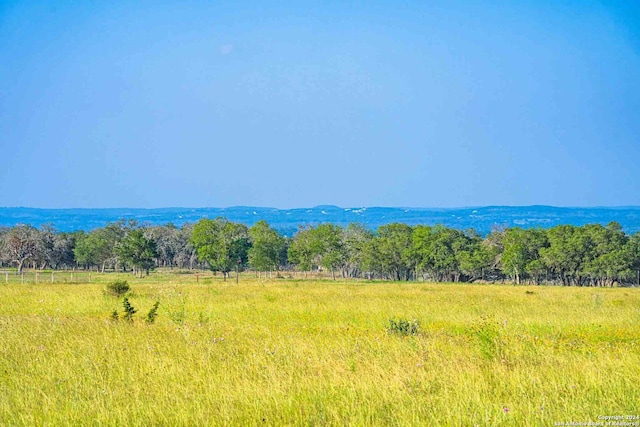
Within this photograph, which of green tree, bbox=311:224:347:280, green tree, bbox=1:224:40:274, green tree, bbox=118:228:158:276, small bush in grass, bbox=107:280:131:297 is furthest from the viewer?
green tree, bbox=1:224:40:274

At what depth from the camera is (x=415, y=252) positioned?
98.8 meters

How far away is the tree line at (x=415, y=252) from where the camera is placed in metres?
87.1

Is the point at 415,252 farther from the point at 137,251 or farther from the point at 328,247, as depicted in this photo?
the point at 137,251

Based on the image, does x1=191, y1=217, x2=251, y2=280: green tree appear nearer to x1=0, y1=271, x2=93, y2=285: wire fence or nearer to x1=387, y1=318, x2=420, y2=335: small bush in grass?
x1=0, y1=271, x2=93, y2=285: wire fence

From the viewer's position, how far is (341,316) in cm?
2281

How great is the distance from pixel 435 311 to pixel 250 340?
1155 cm

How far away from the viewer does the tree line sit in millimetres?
87062

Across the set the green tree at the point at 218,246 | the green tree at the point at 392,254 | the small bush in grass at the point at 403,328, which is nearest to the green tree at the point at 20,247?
the green tree at the point at 218,246

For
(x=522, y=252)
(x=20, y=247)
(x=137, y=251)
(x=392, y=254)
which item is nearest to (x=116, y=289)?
(x=137, y=251)

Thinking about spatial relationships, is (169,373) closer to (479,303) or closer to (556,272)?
(479,303)

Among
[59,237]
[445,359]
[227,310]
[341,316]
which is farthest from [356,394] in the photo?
[59,237]

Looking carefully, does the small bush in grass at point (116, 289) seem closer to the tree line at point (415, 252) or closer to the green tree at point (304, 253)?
the tree line at point (415, 252)

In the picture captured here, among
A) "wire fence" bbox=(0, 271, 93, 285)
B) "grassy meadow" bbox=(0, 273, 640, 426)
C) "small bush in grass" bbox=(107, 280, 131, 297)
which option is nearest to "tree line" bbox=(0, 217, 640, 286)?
"wire fence" bbox=(0, 271, 93, 285)

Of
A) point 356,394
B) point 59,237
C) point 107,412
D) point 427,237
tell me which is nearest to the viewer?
point 107,412
